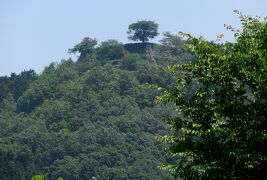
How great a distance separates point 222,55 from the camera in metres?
25.8

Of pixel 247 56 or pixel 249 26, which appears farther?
pixel 249 26

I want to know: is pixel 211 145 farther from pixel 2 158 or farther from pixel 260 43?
pixel 2 158

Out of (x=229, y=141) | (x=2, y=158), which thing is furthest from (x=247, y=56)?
(x=2, y=158)

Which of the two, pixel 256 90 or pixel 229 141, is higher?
pixel 256 90

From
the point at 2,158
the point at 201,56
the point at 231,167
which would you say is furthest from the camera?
the point at 2,158

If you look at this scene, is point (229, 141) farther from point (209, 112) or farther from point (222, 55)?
point (222, 55)

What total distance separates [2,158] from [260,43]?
163426 millimetres

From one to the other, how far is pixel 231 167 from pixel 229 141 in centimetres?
86

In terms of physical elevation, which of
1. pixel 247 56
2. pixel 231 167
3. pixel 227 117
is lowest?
pixel 231 167

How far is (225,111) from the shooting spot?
82.5ft

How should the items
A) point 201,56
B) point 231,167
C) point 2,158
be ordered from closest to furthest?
point 231,167
point 201,56
point 2,158

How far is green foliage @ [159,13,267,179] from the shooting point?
2455 cm

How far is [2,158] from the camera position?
184625 mm

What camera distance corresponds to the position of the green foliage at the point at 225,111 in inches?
966
